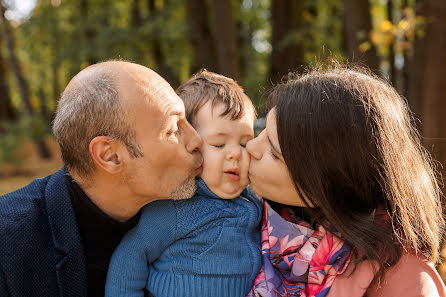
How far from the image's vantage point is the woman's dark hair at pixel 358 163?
6.64 feet

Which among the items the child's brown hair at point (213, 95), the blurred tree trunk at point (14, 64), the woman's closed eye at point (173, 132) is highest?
the child's brown hair at point (213, 95)

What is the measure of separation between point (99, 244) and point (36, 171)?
48.0 feet

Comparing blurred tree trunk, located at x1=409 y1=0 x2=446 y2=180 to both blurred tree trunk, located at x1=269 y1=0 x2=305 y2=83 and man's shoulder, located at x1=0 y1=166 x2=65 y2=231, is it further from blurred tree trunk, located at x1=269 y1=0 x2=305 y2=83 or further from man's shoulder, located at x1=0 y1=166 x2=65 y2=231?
blurred tree trunk, located at x1=269 y1=0 x2=305 y2=83

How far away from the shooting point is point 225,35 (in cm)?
826

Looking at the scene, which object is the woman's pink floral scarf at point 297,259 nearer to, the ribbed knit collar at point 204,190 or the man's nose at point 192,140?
the ribbed knit collar at point 204,190

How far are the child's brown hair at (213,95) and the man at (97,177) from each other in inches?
4.6

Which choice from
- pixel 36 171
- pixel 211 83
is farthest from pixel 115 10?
pixel 211 83

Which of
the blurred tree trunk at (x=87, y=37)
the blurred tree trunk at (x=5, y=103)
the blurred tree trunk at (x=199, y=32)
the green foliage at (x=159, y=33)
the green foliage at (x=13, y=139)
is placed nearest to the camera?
the blurred tree trunk at (x=199, y=32)

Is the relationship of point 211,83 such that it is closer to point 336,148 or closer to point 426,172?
point 336,148

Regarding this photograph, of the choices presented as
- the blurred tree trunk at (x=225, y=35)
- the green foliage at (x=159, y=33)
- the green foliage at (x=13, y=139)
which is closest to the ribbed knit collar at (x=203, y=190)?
the blurred tree trunk at (x=225, y=35)

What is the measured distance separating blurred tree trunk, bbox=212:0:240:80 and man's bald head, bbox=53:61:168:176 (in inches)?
231

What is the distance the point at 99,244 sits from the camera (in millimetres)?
2451

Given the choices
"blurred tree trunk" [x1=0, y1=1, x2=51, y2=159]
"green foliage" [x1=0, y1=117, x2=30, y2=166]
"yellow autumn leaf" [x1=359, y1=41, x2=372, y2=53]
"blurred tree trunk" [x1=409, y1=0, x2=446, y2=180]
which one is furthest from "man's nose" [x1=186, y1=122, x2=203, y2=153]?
"blurred tree trunk" [x1=0, y1=1, x2=51, y2=159]

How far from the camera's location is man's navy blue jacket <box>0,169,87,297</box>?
2154 millimetres
